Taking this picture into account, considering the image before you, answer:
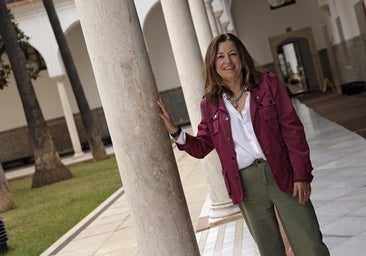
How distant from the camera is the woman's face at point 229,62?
9.17ft

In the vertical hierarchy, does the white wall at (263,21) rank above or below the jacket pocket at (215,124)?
above

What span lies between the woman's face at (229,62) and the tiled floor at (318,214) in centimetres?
194

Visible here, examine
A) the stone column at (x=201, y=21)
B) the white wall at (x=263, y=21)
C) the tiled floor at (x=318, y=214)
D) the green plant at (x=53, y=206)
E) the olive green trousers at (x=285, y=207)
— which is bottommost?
the green plant at (x=53, y=206)

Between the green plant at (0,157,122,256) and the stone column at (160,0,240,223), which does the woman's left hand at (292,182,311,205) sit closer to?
the stone column at (160,0,240,223)

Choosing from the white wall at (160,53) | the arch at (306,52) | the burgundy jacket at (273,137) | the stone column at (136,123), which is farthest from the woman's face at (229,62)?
the arch at (306,52)

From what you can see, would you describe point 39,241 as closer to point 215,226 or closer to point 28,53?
point 215,226

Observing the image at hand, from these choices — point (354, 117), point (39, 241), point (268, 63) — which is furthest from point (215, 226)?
point (268, 63)

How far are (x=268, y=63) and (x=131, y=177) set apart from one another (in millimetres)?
23007

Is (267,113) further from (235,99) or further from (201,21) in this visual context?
(201,21)

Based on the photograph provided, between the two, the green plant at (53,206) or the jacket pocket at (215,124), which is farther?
the green plant at (53,206)

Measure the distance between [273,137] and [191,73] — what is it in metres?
3.38

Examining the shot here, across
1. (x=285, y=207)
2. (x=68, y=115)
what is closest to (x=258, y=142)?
(x=285, y=207)

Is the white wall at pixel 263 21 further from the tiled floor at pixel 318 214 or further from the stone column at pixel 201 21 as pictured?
the stone column at pixel 201 21

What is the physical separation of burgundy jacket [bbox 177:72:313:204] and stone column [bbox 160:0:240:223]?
3.22 meters
